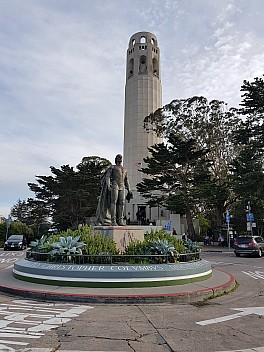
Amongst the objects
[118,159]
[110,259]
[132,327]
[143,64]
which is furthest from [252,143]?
[143,64]

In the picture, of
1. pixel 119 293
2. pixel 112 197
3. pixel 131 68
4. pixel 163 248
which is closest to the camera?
pixel 119 293

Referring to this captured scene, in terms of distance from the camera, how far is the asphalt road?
15.8ft

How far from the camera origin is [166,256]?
10.1m

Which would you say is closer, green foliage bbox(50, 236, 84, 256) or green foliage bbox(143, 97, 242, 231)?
green foliage bbox(50, 236, 84, 256)

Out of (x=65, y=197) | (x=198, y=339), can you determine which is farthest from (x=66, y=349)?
(x=65, y=197)

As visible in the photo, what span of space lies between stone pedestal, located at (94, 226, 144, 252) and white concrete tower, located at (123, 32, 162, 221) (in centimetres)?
4563

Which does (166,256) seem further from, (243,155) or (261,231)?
(261,231)

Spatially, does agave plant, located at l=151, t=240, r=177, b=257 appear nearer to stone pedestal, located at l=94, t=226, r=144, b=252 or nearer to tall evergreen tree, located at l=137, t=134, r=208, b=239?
stone pedestal, located at l=94, t=226, r=144, b=252

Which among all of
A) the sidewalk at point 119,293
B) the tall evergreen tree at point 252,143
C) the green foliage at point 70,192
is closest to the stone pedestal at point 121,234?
the sidewalk at point 119,293

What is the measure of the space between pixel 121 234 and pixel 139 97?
52.1 metres

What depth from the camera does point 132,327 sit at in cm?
571

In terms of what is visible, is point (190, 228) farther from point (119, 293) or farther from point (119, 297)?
point (119, 297)

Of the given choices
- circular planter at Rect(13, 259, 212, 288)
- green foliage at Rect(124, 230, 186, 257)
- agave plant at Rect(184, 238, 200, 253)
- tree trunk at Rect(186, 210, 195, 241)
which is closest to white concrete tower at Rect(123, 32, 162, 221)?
tree trunk at Rect(186, 210, 195, 241)

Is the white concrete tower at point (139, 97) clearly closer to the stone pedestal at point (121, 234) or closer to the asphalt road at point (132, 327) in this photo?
the stone pedestal at point (121, 234)
